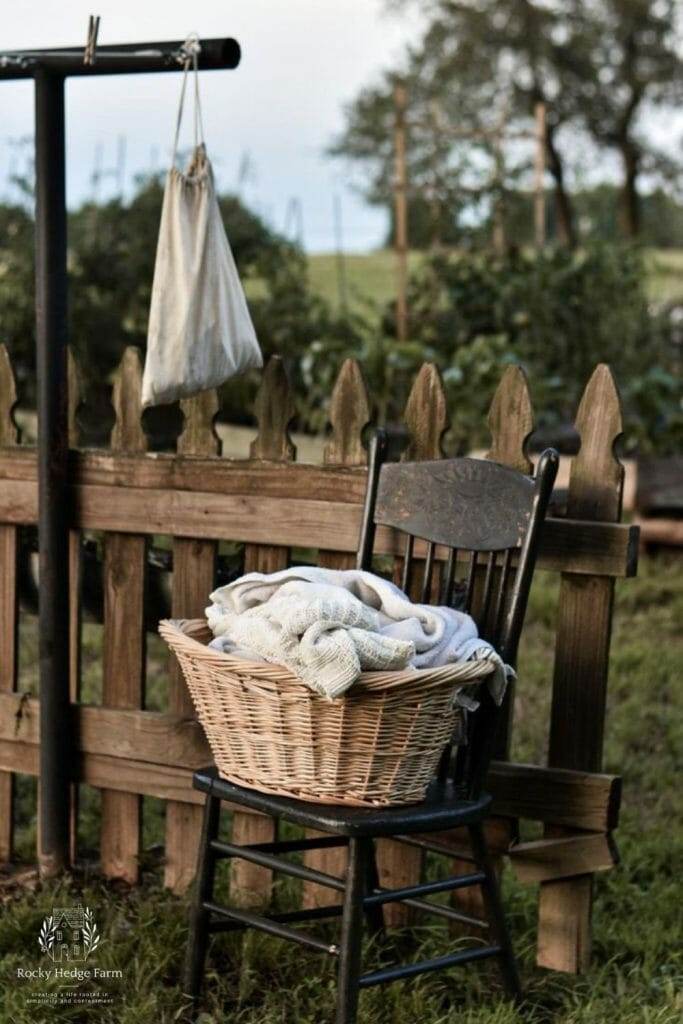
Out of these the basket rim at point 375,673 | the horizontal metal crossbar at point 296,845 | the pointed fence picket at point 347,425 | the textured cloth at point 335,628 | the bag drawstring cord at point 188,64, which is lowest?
the horizontal metal crossbar at point 296,845

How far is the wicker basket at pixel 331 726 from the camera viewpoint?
266 cm

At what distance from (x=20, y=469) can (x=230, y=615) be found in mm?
1253

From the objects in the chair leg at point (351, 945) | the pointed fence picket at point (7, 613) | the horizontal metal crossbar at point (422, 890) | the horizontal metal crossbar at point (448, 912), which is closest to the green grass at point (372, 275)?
the pointed fence picket at point (7, 613)

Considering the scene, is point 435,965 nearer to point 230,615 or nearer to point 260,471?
point 230,615

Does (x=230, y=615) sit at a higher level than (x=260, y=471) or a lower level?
lower

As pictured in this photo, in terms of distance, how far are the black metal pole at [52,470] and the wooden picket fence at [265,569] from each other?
0.23ft

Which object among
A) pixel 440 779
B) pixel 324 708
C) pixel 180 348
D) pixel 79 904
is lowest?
pixel 79 904

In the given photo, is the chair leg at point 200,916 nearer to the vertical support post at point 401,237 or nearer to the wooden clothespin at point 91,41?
the wooden clothespin at point 91,41

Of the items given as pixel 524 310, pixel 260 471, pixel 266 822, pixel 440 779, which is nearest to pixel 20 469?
pixel 260 471

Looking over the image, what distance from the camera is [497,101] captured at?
29.3 metres

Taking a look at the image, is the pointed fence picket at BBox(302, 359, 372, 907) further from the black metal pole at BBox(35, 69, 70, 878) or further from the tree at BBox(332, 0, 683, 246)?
the tree at BBox(332, 0, 683, 246)

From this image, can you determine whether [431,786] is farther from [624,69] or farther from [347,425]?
[624,69]

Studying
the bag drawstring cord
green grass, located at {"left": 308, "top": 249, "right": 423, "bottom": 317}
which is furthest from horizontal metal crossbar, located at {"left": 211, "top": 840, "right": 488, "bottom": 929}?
green grass, located at {"left": 308, "top": 249, "right": 423, "bottom": 317}

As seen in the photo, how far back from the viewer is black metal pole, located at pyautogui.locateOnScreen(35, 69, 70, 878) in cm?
364
